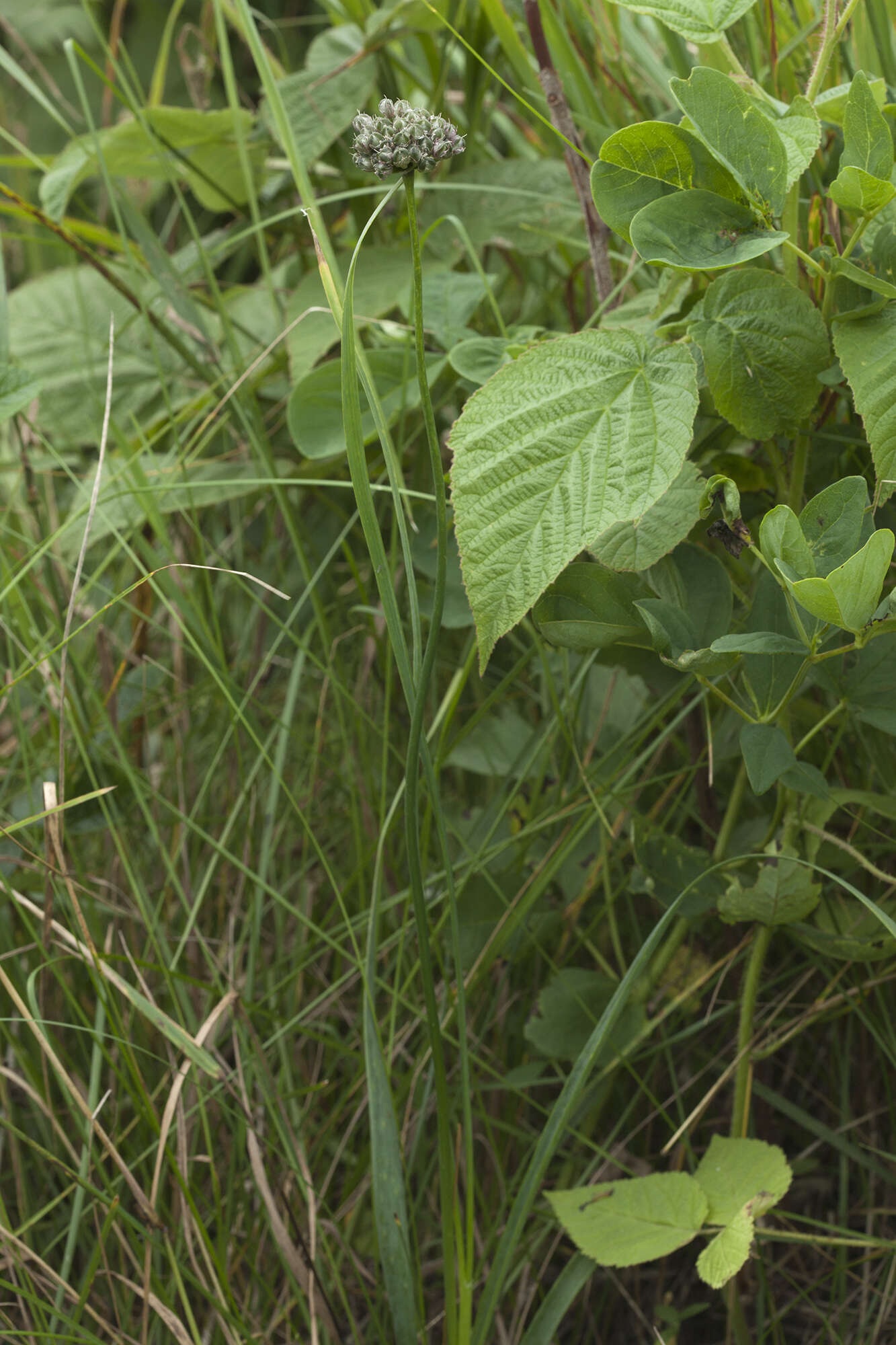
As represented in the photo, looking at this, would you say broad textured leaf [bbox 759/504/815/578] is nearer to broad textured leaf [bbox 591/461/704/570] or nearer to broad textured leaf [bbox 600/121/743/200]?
broad textured leaf [bbox 591/461/704/570]

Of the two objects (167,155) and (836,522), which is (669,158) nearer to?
(836,522)

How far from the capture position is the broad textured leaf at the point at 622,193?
57 cm

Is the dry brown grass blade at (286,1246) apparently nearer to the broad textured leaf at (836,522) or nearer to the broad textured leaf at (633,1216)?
the broad textured leaf at (633,1216)

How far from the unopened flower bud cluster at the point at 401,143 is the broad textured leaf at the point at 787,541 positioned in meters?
0.22

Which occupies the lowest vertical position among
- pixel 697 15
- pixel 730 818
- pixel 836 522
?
pixel 730 818

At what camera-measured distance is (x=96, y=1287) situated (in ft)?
2.58

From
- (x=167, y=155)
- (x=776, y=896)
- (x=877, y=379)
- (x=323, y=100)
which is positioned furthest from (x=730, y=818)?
(x=167, y=155)

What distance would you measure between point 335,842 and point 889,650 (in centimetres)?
55

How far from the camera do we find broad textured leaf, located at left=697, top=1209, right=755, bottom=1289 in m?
0.57

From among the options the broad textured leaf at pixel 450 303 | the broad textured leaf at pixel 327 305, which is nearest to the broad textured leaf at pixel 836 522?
the broad textured leaf at pixel 450 303

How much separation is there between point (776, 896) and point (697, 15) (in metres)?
0.51

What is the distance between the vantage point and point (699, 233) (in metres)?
0.56

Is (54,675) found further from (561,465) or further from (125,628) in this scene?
(561,465)

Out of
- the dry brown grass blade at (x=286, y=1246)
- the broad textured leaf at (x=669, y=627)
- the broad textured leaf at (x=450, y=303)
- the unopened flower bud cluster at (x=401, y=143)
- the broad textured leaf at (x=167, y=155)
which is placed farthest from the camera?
the broad textured leaf at (x=167, y=155)
